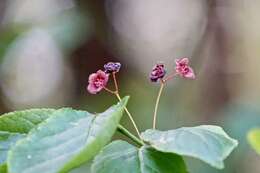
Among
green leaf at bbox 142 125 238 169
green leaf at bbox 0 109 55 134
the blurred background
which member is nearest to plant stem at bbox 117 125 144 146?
green leaf at bbox 142 125 238 169

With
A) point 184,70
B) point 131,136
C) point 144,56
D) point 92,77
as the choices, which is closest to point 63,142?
point 131,136

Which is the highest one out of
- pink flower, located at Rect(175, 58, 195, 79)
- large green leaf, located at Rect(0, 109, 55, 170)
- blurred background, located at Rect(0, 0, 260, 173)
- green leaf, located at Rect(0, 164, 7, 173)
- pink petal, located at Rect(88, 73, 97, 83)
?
pink petal, located at Rect(88, 73, 97, 83)

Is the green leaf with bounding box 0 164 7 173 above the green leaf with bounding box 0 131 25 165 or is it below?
below

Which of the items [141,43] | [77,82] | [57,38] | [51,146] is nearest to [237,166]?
[57,38]

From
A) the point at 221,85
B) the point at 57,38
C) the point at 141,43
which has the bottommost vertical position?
the point at 221,85

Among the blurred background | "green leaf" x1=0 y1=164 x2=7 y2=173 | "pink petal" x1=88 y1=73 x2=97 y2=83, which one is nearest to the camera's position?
"green leaf" x1=0 y1=164 x2=7 y2=173

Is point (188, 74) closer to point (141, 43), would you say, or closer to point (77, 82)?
point (77, 82)

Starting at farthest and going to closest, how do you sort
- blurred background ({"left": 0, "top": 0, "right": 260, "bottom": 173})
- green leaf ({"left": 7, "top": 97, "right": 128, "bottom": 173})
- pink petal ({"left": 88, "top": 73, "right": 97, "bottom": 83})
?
blurred background ({"left": 0, "top": 0, "right": 260, "bottom": 173}) < pink petal ({"left": 88, "top": 73, "right": 97, "bottom": 83}) < green leaf ({"left": 7, "top": 97, "right": 128, "bottom": 173})

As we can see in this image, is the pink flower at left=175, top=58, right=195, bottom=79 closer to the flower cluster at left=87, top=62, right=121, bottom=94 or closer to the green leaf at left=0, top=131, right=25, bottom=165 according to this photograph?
the flower cluster at left=87, top=62, right=121, bottom=94
